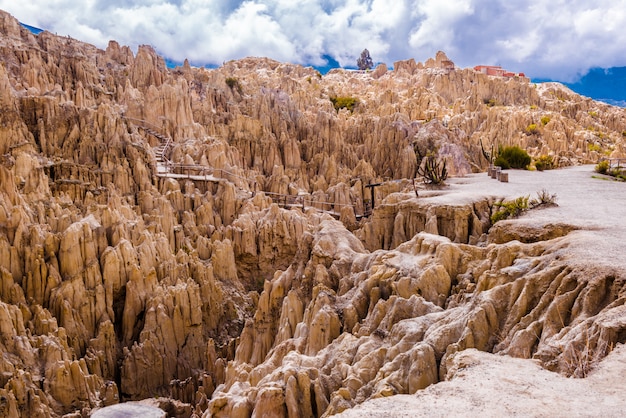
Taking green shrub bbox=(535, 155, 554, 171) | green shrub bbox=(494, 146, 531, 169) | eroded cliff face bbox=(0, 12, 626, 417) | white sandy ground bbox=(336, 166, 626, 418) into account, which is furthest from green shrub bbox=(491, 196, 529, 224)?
green shrub bbox=(535, 155, 554, 171)

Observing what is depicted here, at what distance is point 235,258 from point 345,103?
3583cm

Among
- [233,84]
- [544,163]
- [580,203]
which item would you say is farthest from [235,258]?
[233,84]

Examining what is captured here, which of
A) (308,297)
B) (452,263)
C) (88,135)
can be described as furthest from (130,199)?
(452,263)

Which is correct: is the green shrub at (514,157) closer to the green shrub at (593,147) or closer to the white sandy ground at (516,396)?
the green shrub at (593,147)

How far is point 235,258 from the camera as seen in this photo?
27.8m

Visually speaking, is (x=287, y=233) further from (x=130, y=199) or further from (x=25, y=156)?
(x=25, y=156)

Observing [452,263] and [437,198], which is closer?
[452,263]

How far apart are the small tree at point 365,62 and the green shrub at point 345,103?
44.7m

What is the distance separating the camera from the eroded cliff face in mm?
10125

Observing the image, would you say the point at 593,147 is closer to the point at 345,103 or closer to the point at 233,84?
the point at 345,103

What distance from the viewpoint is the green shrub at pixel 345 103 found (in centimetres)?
5934

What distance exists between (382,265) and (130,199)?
16.3 metres

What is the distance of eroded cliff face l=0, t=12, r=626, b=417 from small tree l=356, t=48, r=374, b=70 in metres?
57.9

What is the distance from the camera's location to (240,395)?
11.0 m
